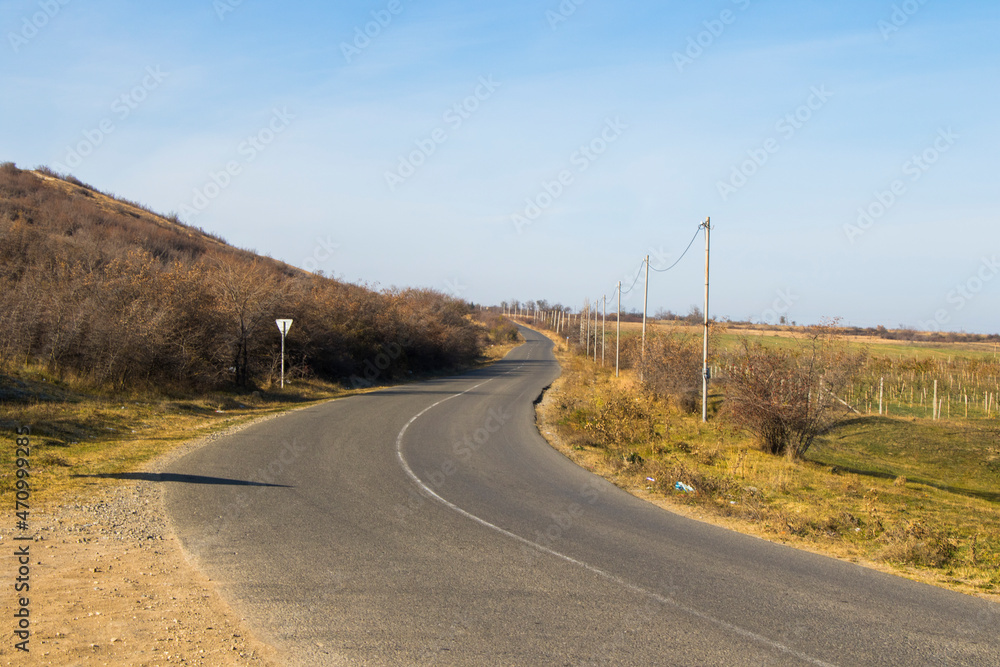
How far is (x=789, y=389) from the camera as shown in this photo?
1728cm

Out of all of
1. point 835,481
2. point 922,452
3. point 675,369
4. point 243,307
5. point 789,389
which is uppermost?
point 243,307

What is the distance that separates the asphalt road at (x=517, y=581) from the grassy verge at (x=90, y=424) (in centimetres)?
142

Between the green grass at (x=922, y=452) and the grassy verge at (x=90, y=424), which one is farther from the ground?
the grassy verge at (x=90, y=424)

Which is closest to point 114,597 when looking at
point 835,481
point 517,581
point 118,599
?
point 118,599

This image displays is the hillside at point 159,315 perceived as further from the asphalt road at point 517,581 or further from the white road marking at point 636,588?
the white road marking at point 636,588

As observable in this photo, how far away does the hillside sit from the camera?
19.0 metres

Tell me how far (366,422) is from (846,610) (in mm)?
14582

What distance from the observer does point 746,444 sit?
18906mm

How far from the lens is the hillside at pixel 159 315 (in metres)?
19.0

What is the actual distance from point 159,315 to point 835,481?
18.7 meters

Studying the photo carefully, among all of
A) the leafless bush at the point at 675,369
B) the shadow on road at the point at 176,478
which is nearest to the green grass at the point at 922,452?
the leafless bush at the point at 675,369

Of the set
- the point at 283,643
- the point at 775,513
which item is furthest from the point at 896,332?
the point at 283,643

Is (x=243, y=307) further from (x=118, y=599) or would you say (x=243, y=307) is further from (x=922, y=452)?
A: (x=922, y=452)

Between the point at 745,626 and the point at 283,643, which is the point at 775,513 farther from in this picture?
the point at 283,643
